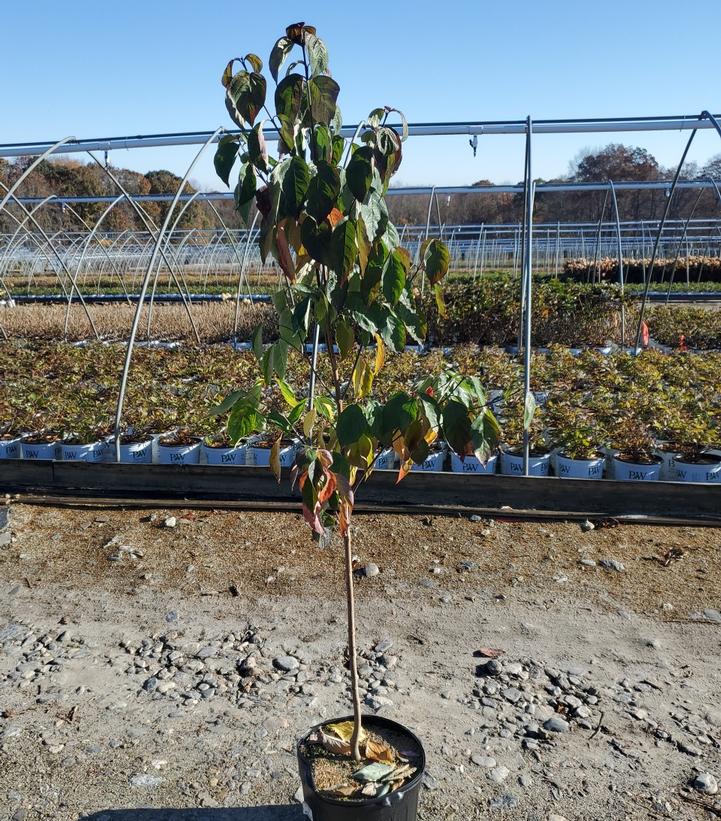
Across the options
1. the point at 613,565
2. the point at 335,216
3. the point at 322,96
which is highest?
the point at 322,96

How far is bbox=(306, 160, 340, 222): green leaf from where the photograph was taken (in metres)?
1.66

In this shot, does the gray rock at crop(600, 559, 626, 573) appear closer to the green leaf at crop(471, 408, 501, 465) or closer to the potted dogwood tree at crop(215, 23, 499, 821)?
→ the potted dogwood tree at crop(215, 23, 499, 821)

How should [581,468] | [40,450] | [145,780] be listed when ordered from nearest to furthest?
[145,780]
[581,468]
[40,450]

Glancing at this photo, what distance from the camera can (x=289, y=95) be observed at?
1.76 meters

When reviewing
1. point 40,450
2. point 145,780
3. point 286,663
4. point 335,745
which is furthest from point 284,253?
point 40,450

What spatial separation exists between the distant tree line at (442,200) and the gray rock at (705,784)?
82.3 ft

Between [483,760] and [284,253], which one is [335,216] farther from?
[483,760]

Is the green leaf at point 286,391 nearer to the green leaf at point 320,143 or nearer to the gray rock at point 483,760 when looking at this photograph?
the green leaf at point 320,143

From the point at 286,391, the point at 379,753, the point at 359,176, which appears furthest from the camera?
the point at 379,753

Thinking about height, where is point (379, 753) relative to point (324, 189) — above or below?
below

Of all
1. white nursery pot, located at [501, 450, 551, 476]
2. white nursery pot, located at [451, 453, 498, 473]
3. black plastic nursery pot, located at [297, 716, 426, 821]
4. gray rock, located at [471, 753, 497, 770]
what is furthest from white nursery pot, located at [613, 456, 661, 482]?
black plastic nursery pot, located at [297, 716, 426, 821]

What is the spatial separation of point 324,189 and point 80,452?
455 centimetres

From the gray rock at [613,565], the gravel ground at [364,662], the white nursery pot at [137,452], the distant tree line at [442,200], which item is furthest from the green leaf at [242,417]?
the distant tree line at [442,200]

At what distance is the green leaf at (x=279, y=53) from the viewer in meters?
1.73
